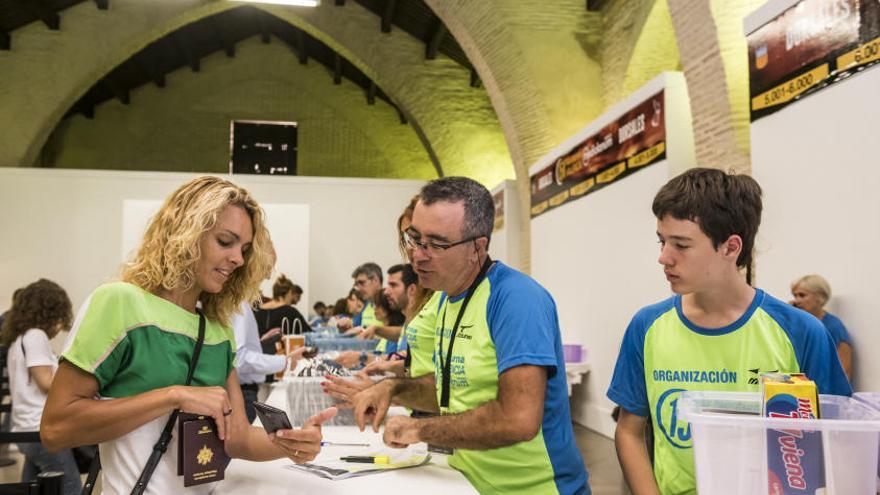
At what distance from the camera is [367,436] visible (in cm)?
265

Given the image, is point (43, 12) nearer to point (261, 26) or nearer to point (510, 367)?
point (261, 26)

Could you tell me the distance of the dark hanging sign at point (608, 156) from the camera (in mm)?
6102

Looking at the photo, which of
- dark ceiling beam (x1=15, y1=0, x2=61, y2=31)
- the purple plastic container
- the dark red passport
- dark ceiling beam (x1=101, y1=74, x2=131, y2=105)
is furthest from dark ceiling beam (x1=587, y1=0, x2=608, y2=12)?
dark ceiling beam (x1=101, y1=74, x2=131, y2=105)

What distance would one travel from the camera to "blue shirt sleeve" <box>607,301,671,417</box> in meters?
1.73

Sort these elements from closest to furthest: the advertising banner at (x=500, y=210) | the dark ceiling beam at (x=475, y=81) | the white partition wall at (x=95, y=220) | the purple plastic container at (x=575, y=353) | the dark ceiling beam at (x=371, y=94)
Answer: the purple plastic container at (x=575, y=353)
the advertising banner at (x=500, y=210)
the white partition wall at (x=95, y=220)
the dark ceiling beam at (x=475, y=81)
the dark ceiling beam at (x=371, y=94)

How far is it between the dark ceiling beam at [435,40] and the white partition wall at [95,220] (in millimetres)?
3646

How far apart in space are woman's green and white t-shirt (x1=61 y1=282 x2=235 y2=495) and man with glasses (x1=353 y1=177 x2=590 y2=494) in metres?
0.54

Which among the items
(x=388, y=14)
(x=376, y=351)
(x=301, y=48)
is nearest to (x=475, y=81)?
(x=388, y=14)

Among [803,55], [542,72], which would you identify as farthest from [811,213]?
[542,72]

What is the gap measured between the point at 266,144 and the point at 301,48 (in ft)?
9.54

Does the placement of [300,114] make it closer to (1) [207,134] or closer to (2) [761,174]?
(1) [207,134]

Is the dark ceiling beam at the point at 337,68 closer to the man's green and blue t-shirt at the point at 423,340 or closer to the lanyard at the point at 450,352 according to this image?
the man's green and blue t-shirt at the point at 423,340

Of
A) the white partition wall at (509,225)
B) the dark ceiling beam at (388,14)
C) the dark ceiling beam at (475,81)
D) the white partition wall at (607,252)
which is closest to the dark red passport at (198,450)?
the white partition wall at (607,252)

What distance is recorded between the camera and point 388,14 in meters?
14.2
